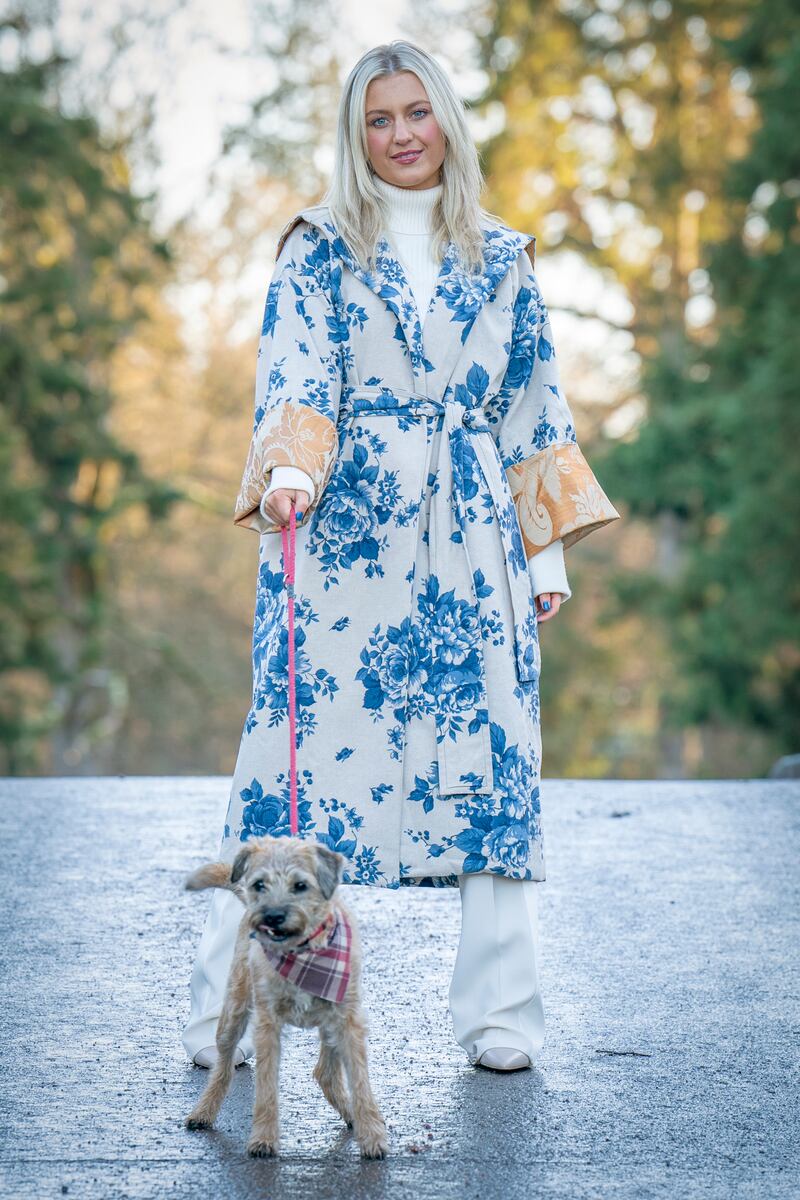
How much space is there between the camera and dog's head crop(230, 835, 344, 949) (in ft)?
8.72

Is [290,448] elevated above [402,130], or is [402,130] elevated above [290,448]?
[402,130]

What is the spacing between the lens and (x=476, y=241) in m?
3.61

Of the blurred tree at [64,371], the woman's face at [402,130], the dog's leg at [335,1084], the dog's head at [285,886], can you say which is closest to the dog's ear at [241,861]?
the dog's head at [285,886]

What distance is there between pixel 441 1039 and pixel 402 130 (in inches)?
79.1

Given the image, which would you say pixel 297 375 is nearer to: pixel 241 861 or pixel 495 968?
pixel 241 861

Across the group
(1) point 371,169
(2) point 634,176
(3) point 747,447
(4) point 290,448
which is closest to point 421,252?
(1) point 371,169

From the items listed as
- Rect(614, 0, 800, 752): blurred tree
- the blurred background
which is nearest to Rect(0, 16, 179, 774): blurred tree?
the blurred background

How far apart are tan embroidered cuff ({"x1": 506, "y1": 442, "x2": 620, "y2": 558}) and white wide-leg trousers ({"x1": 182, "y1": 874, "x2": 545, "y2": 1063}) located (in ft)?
2.53

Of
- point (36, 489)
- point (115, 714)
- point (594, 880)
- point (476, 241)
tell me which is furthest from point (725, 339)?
point (476, 241)

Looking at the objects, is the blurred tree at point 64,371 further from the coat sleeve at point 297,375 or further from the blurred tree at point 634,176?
the coat sleeve at point 297,375

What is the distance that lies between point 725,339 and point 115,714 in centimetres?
879

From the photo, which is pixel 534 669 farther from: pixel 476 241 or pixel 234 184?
pixel 234 184

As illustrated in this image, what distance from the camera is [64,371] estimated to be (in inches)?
694

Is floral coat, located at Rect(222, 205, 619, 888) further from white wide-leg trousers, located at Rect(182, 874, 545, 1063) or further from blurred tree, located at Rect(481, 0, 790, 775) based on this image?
blurred tree, located at Rect(481, 0, 790, 775)
